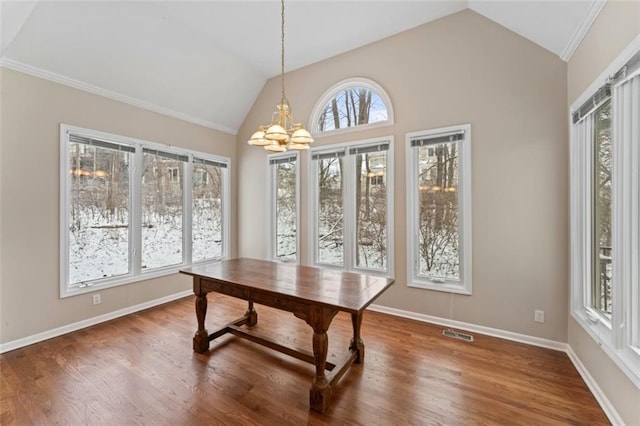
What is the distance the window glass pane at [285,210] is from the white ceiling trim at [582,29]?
133 inches

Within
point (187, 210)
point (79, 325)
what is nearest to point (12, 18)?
point (187, 210)

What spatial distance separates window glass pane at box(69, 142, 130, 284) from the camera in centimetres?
304

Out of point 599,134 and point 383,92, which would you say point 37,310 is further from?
point 599,134

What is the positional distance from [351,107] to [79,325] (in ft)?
14.5

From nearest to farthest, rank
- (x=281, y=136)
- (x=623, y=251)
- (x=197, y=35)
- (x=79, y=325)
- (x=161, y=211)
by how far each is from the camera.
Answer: (x=623, y=251), (x=281, y=136), (x=79, y=325), (x=197, y=35), (x=161, y=211)

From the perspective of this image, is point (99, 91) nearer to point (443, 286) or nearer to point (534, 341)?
point (443, 286)

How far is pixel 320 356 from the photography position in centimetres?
182

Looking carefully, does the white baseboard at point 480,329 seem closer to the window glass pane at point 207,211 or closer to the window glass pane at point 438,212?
the window glass pane at point 438,212

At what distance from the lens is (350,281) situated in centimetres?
220

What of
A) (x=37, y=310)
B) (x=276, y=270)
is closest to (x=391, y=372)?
(x=276, y=270)

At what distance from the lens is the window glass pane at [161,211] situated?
3717 mm

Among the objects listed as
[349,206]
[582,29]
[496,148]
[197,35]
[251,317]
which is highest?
[197,35]

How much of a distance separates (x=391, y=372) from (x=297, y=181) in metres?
2.92

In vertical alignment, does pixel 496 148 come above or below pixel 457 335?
above
